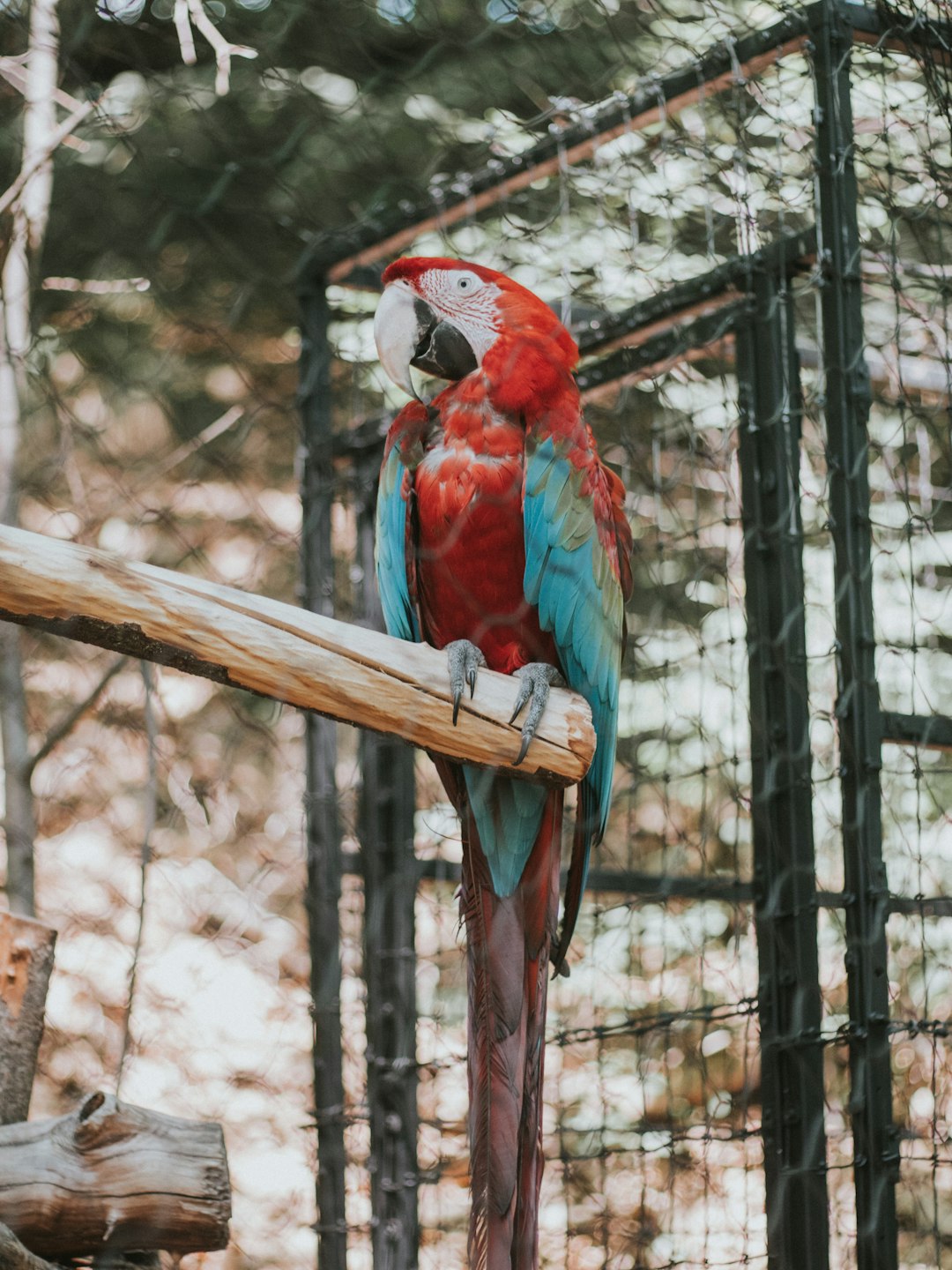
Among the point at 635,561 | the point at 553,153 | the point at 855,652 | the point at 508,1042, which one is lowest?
the point at 508,1042

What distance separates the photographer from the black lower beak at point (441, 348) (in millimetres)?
1226

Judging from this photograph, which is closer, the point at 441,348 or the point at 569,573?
the point at 569,573

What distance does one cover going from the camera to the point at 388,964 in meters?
1.62

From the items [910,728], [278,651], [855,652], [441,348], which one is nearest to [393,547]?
[441,348]

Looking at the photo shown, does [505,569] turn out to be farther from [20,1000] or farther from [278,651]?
[20,1000]

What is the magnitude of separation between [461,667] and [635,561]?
155 centimetres

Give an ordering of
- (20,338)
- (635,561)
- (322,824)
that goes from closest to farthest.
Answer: (20,338)
(322,824)
(635,561)

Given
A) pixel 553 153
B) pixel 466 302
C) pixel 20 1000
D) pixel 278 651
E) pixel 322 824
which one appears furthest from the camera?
pixel 322 824

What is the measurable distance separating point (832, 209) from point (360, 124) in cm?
121

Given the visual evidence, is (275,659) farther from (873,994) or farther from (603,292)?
(603,292)

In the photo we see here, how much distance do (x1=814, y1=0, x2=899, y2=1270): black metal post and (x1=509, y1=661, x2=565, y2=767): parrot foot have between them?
0.38 m

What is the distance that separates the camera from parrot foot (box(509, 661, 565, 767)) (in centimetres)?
97

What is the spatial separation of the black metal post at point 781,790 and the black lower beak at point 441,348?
0.36 meters

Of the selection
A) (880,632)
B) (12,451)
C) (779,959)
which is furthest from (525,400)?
(880,632)
